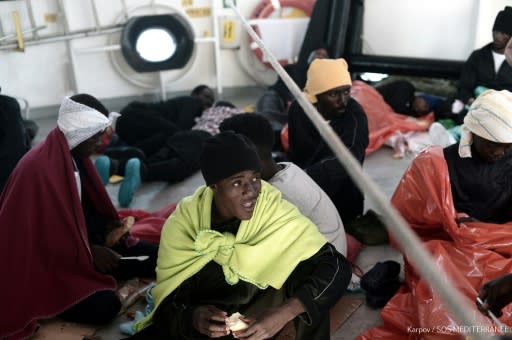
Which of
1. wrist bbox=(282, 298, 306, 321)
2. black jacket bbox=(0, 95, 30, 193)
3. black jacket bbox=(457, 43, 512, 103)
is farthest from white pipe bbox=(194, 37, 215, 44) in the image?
wrist bbox=(282, 298, 306, 321)

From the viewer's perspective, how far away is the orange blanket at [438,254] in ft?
5.82

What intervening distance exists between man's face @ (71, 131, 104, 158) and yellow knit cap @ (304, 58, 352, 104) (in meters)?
1.01

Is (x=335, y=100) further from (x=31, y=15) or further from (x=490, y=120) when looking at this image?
(x=31, y=15)

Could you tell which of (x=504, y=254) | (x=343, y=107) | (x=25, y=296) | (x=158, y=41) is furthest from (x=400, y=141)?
(x=25, y=296)

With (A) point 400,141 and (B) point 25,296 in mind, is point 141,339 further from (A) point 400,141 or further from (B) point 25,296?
(A) point 400,141

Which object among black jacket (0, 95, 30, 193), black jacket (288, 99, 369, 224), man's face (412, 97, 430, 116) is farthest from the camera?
man's face (412, 97, 430, 116)

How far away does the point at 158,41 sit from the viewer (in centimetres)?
482

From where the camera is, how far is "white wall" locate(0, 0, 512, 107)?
4656 mm

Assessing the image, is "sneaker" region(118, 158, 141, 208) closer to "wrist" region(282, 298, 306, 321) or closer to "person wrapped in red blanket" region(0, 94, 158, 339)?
"person wrapped in red blanket" region(0, 94, 158, 339)

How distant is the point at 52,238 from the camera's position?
80.2 inches

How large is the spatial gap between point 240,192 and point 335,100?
117 cm

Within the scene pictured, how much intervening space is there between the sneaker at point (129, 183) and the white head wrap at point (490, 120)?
1843mm

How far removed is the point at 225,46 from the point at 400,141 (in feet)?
6.60

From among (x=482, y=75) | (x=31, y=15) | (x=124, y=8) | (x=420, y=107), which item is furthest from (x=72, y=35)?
(x=482, y=75)
